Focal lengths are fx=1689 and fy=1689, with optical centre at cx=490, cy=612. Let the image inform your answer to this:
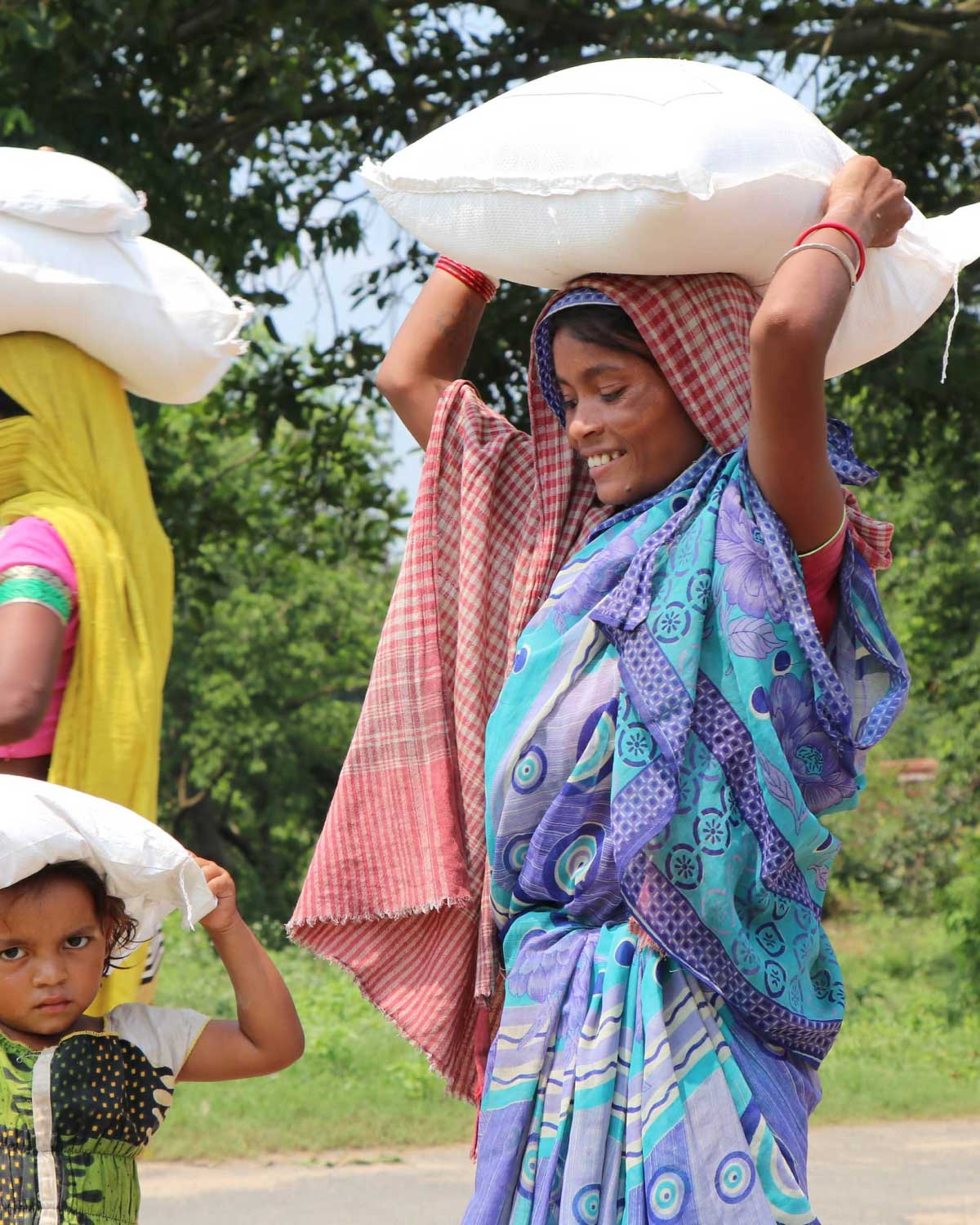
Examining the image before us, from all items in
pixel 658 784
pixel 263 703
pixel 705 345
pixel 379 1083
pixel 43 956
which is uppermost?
pixel 705 345

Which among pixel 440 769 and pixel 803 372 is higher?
pixel 803 372

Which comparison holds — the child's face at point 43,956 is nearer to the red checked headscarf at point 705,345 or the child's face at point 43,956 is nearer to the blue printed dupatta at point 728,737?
the blue printed dupatta at point 728,737

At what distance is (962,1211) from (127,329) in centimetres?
373

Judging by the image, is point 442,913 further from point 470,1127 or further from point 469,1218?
point 470,1127

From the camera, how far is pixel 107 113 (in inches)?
246

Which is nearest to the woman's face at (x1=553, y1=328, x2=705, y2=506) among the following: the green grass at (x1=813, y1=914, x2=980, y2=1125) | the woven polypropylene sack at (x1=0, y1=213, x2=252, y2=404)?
the woven polypropylene sack at (x1=0, y1=213, x2=252, y2=404)

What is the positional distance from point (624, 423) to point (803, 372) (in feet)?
0.92

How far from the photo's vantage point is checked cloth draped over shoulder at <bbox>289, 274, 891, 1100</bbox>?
228 centimetres

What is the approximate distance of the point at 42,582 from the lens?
2777mm

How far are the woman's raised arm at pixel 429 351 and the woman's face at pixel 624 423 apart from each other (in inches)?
16.5

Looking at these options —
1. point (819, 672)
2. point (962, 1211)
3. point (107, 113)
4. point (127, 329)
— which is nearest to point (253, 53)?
point (107, 113)

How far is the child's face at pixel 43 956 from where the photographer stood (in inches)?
89.7

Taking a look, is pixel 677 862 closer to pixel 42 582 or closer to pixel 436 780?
pixel 436 780

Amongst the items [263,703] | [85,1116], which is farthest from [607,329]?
[263,703]
